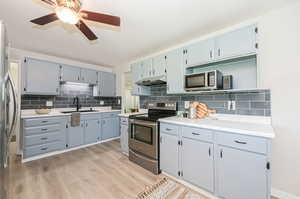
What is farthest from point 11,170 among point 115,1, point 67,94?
point 115,1

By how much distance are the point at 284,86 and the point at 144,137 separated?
2.17 meters

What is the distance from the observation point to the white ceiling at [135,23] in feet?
5.26

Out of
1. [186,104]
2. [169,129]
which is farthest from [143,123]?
[186,104]

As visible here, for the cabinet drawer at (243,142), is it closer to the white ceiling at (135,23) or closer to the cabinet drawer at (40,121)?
the white ceiling at (135,23)

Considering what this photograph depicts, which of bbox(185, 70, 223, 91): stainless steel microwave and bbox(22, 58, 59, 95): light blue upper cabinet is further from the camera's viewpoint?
bbox(22, 58, 59, 95): light blue upper cabinet

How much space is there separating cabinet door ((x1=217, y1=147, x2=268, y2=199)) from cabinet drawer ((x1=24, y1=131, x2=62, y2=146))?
3.30 metres

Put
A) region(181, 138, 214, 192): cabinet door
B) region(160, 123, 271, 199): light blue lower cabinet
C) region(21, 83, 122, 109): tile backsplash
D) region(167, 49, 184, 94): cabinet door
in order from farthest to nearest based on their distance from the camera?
1. region(21, 83, 122, 109): tile backsplash
2. region(167, 49, 184, 94): cabinet door
3. region(181, 138, 214, 192): cabinet door
4. region(160, 123, 271, 199): light blue lower cabinet

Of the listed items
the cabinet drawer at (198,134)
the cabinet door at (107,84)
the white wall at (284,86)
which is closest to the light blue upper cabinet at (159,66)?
the cabinet drawer at (198,134)

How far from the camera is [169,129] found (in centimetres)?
211

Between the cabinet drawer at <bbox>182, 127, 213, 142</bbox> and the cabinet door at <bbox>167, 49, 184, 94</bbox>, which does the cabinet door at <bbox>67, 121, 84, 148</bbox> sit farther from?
the cabinet drawer at <bbox>182, 127, 213, 142</bbox>

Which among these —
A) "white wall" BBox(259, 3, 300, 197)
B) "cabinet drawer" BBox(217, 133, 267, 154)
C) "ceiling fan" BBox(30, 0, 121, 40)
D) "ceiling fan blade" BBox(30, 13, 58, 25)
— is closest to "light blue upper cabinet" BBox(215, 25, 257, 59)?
"white wall" BBox(259, 3, 300, 197)

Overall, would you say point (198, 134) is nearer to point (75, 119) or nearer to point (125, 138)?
point (125, 138)

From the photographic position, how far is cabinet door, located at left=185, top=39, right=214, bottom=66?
2.05 meters

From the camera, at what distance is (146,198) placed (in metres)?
1.67
